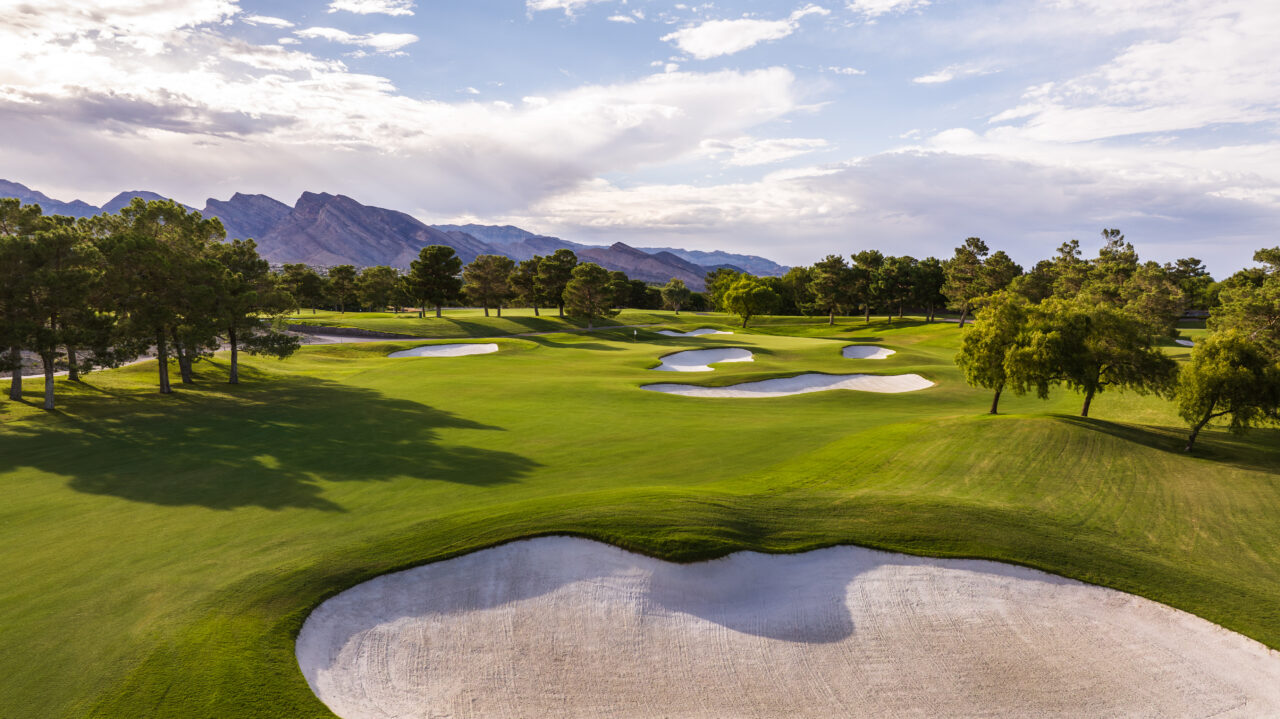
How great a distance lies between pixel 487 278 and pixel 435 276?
7.90 meters

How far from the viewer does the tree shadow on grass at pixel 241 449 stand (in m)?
16.5

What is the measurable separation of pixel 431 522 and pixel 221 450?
12.3 metres

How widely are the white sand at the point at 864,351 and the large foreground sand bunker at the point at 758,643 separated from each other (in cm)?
4564

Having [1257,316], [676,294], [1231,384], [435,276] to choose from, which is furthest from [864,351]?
[676,294]

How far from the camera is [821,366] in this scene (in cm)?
4556

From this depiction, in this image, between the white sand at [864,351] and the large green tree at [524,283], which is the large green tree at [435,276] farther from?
the white sand at [864,351]

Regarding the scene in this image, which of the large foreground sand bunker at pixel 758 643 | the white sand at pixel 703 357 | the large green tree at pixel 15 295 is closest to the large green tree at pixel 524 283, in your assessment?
the white sand at pixel 703 357

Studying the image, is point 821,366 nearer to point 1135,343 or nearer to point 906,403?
point 906,403

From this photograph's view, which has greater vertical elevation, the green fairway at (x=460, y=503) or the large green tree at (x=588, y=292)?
the large green tree at (x=588, y=292)

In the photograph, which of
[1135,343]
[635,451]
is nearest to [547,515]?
[635,451]

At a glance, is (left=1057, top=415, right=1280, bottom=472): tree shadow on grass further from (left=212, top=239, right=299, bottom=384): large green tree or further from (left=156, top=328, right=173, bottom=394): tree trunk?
(left=156, top=328, right=173, bottom=394): tree trunk

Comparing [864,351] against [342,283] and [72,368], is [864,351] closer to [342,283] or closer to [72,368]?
[72,368]

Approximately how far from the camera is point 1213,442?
2170 cm

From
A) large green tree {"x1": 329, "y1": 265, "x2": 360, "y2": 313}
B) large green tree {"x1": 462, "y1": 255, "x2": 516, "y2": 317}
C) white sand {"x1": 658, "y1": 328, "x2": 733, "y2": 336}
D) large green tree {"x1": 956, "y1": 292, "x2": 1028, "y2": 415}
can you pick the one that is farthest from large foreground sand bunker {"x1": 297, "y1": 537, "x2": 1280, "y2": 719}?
large green tree {"x1": 329, "y1": 265, "x2": 360, "y2": 313}
